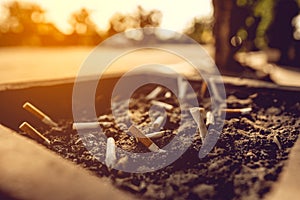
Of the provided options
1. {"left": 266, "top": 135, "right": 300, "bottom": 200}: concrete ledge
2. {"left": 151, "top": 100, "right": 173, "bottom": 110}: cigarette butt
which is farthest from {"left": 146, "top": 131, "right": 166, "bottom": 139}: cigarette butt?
{"left": 266, "top": 135, "right": 300, "bottom": 200}: concrete ledge

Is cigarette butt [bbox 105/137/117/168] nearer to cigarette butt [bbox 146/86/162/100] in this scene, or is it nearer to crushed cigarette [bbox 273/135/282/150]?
crushed cigarette [bbox 273/135/282/150]

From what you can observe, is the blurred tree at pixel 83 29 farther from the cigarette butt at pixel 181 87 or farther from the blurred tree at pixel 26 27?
the cigarette butt at pixel 181 87

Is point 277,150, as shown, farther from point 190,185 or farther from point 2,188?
point 2,188

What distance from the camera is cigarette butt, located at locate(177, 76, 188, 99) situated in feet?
21.0

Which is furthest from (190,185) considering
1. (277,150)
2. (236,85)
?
(236,85)

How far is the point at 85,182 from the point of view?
2443mm

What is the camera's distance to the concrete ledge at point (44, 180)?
225 centimetres

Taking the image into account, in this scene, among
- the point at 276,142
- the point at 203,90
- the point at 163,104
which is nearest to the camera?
the point at 276,142

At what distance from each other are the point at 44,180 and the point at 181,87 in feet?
14.6

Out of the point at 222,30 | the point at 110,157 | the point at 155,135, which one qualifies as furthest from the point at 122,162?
the point at 222,30

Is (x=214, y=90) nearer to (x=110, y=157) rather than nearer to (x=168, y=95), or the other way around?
(x=168, y=95)

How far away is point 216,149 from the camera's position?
3783 mm

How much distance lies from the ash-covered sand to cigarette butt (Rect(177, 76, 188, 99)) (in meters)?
0.17

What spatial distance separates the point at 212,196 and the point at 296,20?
11327 millimetres
